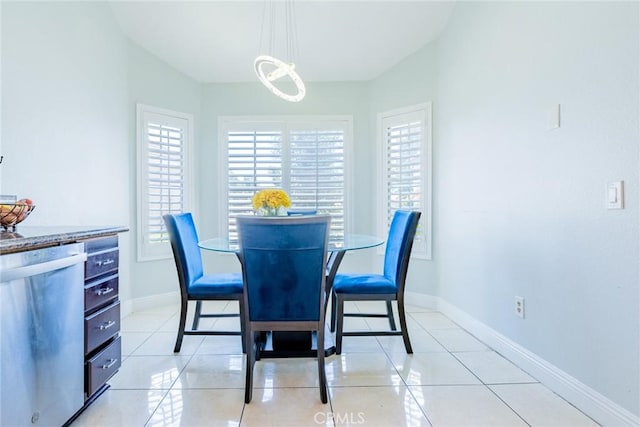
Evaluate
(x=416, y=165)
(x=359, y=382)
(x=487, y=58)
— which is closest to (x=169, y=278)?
(x=359, y=382)

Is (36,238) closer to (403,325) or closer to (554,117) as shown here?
(403,325)

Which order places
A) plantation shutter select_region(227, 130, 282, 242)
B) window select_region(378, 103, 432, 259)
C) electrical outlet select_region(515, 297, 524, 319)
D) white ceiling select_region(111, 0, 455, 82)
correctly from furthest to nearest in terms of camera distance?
1. plantation shutter select_region(227, 130, 282, 242)
2. window select_region(378, 103, 432, 259)
3. white ceiling select_region(111, 0, 455, 82)
4. electrical outlet select_region(515, 297, 524, 319)

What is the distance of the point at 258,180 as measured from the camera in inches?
155

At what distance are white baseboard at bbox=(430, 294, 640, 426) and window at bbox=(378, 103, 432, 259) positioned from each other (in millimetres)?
1038

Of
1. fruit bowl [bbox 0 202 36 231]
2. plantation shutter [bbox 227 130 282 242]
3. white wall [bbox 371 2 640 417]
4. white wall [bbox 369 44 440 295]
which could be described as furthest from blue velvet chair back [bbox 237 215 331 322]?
plantation shutter [bbox 227 130 282 242]

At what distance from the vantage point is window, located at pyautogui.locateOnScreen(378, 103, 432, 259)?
11.3 ft

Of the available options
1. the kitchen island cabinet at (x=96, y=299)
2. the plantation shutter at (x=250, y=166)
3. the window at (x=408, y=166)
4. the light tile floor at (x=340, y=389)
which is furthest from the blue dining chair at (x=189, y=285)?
the window at (x=408, y=166)

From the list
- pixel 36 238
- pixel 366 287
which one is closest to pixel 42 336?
pixel 36 238

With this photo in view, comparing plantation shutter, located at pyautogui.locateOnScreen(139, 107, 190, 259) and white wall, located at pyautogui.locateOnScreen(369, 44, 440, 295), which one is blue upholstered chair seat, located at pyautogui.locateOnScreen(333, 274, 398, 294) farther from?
plantation shutter, located at pyautogui.locateOnScreen(139, 107, 190, 259)

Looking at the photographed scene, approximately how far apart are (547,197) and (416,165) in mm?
1655

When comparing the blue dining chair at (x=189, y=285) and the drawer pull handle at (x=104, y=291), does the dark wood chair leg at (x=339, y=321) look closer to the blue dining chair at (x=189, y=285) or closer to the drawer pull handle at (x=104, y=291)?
the blue dining chair at (x=189, y=285)

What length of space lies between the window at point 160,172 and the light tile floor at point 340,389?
113 cm

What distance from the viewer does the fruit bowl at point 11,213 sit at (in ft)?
4.89

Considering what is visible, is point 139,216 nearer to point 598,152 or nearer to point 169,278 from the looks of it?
point 169,278
